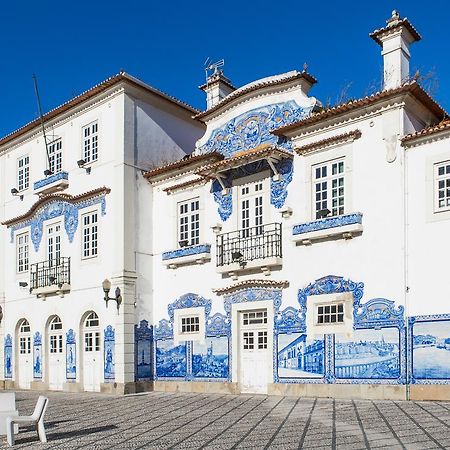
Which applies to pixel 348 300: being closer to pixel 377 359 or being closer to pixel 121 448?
pixel 377 359

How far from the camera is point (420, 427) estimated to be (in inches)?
369

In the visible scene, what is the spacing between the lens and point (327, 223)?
14.1m

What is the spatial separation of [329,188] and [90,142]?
8117mm

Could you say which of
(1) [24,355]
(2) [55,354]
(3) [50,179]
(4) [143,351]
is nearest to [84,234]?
(3) [50,179]

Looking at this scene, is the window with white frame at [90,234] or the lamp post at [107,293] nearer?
the lamp post at [107,293]

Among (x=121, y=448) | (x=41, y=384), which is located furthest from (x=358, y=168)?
(x=41, y=384)

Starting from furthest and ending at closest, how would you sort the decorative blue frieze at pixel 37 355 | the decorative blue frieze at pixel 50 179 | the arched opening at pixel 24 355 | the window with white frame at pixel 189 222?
the arched opening at pixel 24 355 → the decorative blue frieze at pixel 37 355 → the decorative blue frieze at pixel 50 179 → the window with white frame at pixel 189 222

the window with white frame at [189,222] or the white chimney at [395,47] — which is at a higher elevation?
the white chimney at [395,47]

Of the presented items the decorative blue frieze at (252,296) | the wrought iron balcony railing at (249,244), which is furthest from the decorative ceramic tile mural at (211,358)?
the wrought iron balcony railing at (249,244)

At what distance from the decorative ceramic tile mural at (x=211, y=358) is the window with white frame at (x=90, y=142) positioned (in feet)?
21.0

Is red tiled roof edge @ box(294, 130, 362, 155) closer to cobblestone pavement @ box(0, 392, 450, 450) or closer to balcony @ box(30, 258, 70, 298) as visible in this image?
cobblestone pavement @ box(0, 392, 450, 450)

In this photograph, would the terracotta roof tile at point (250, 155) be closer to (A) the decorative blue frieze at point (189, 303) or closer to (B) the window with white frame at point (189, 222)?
(B) the window with white frame at point (189, 222)

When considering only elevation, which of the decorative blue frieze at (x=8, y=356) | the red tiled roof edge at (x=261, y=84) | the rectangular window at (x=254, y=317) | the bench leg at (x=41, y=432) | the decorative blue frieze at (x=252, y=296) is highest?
the red tiled roof edge at (x=261, y=84)

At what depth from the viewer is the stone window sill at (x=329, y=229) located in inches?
536
